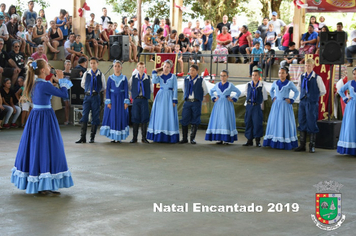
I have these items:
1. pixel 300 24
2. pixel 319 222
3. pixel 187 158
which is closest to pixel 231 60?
pixel 300 24

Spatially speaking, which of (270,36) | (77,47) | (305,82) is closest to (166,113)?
(305,82)

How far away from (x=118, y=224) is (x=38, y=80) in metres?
2.23

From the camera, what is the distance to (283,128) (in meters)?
10.2

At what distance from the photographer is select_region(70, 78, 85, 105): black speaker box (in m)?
14.2

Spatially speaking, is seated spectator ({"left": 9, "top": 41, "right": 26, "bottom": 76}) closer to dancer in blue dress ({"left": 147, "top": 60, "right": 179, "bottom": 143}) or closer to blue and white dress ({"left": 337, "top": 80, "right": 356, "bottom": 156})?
dancer in blue dress ({"left": 147, "top": 60, "right": 179, "bottom": 143})

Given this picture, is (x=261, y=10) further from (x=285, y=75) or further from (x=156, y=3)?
(x=285, y=75)

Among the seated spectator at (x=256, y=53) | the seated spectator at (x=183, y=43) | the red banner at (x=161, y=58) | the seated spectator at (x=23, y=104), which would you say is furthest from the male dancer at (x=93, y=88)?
the seated spectator at (x=183, y=43)

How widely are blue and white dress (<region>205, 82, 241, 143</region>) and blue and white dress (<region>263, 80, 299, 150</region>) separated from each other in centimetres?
88

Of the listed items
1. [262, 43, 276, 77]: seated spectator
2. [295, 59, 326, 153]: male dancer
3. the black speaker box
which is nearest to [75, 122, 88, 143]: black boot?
the black speaker box

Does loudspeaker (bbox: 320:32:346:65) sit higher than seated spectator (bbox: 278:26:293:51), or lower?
lower

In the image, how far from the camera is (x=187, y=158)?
9.10m

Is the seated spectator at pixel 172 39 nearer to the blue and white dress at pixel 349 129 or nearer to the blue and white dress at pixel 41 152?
the blue and white dress at pixel 349 129

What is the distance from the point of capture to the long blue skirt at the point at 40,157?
612cm

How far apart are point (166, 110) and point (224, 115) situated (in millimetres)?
1201
